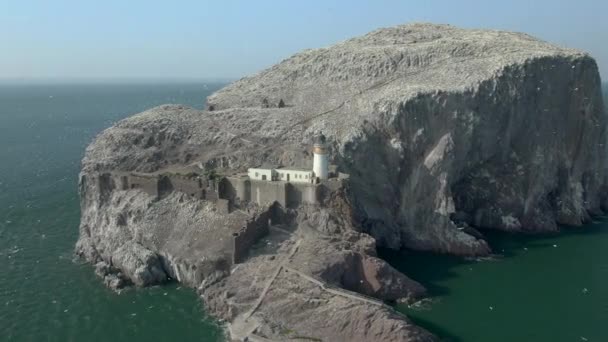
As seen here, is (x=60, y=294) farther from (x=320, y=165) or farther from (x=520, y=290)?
(x=520, y=290)

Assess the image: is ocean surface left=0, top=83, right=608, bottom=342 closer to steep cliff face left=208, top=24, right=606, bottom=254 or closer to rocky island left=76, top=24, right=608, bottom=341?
rocky island left=76, top=24, right=608, bottom=341

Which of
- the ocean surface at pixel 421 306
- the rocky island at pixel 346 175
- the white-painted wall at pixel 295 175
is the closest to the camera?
the ocean surface at pixel 421 306

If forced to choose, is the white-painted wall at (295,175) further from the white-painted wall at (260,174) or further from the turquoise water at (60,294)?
the turquoise water at (60,294)

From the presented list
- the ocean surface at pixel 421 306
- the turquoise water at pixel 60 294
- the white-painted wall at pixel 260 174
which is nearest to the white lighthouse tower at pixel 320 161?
the white-painted wall at pixel 260 174

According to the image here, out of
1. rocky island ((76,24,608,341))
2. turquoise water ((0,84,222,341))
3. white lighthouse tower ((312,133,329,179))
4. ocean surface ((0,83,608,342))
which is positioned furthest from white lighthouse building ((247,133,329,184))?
turquoise water ((0,84,222,341))

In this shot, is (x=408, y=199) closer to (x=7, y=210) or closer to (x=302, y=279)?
(x=302, y=279)
